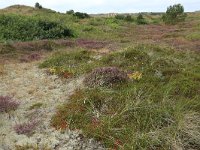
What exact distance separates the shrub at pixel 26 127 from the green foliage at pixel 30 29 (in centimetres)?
1979

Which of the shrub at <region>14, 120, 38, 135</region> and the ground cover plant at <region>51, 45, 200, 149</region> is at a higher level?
the ground cover plant at <region>51, 45, 200, 149</region>

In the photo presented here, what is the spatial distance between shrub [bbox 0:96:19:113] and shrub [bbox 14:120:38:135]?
55.8 inches

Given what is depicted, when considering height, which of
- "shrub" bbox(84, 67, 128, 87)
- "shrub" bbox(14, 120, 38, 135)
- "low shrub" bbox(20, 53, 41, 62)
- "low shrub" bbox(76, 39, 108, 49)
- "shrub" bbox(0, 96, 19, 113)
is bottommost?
"shrub" bbox(14, 120, 38, 135)

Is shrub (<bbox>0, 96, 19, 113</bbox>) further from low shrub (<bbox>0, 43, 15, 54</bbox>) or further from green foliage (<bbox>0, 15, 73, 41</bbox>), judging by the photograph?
green foliage (<bbox>0, 15, 73, 41</bbox>)

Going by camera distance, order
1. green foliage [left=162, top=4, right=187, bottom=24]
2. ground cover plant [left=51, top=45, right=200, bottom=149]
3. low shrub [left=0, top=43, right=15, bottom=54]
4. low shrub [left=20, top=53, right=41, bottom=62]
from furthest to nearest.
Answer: green foliage [left=162, top=4, right=187, bottom=24], low shrub [left=0, top=43, right=15, bottom=54], low shrub [left=20, top=53, right=41, bottom=62], ground cover plant [left=51, top=45, right=200, bottom=149]

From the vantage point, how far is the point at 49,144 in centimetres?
1313

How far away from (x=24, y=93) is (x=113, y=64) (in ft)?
15.6

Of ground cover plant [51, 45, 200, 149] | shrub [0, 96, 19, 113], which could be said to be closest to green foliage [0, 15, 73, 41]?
ground cover plant [51, 45, 200, 149]

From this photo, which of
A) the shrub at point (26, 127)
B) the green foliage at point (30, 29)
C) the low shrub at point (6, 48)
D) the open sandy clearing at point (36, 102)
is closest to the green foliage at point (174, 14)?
the green foliage at point (30, 29)

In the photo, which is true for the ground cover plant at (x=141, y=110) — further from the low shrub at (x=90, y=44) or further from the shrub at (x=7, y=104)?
the low shrub at (x=90, y=44)

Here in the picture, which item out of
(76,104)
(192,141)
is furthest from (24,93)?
(192,141)

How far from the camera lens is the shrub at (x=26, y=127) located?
13.9 metres

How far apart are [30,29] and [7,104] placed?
66.5 feet

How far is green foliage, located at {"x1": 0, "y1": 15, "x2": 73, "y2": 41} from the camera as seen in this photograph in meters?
34.4
